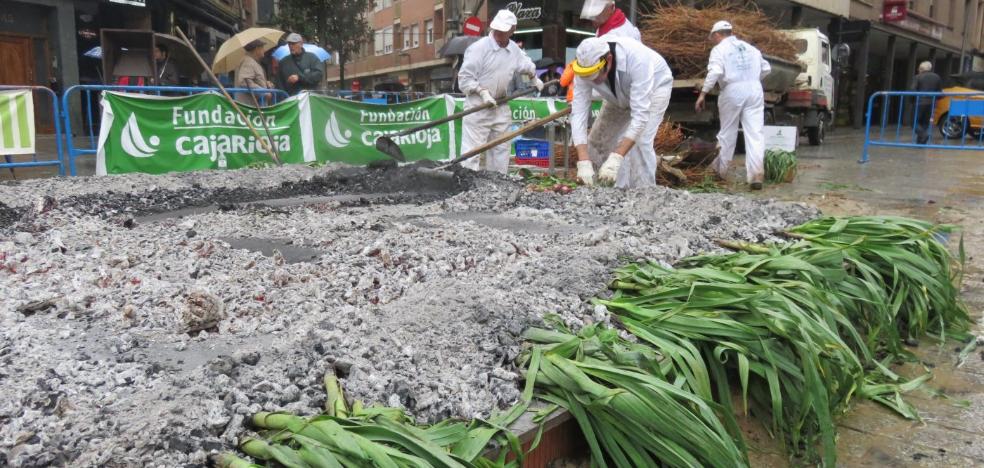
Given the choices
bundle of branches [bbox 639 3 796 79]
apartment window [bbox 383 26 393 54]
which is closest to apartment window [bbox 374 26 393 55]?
apartment window [bbox 383 26 393 54]

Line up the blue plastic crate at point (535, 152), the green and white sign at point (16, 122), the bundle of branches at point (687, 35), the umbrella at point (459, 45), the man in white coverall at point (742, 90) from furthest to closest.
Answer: the umbrella at point (459, 45)
the bundle of branches at point (687, 35)
the blue plastic crate at point (535, 152)
the man in white coverall at point (742, 90)
the green and white sign at point (16, 122)

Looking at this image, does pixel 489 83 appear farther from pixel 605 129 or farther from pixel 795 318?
pixel 795 318

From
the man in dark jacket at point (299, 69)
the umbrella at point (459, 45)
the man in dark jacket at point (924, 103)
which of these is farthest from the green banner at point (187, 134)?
the man in dark jacket at point (924, 103)

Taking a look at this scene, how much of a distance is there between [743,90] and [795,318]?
608 cm

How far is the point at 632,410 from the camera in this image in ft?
5.91

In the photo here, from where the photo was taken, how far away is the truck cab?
14.7m

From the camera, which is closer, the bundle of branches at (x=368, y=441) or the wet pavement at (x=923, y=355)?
the bundle of branches at (x=368, y=441)

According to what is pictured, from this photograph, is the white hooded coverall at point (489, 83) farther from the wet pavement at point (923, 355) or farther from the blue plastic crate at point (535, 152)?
the wet pavement at point (923, 355)

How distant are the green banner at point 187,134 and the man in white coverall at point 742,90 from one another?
4.76 metres

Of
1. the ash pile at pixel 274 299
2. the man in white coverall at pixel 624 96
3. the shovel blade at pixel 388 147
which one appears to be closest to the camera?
the ash pile at pixel 274 299

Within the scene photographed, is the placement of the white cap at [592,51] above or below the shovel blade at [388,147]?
above

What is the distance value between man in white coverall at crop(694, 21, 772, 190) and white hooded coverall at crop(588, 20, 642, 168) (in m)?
1.89

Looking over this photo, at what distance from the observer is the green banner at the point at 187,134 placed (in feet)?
22.7

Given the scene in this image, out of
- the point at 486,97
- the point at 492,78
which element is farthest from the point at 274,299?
the point at 492,78
